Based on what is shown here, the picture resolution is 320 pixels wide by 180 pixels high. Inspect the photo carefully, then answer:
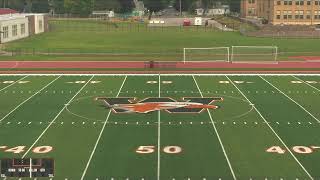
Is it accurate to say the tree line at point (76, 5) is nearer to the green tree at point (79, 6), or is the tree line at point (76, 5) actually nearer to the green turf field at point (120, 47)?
the green tree at point (79, 6)

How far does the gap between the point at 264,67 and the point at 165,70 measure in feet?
35.1

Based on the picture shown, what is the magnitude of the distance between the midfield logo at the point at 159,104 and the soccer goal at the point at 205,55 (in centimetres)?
2206

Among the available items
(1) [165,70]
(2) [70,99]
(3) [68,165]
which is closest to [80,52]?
(1) [165,70]

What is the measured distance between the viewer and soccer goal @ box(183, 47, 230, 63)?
59406 mm

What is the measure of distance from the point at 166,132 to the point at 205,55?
37283mm

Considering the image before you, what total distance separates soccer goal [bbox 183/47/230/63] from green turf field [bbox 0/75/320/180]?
672 inches

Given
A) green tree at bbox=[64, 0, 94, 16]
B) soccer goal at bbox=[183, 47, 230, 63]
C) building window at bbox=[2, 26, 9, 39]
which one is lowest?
soccer goal at bbox=[183, 47, 230, 63]

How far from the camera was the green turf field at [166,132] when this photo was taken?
856 inches

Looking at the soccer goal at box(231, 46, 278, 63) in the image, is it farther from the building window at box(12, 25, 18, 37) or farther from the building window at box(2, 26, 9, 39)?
the building window at box(12, 25, 18, 37)

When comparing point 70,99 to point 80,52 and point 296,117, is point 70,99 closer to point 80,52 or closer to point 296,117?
point 296,117

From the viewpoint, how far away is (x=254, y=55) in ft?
209

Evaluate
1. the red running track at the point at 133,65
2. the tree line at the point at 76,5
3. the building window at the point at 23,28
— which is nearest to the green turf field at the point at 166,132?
the red running track at the point at 133,65

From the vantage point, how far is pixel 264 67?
53.8 m

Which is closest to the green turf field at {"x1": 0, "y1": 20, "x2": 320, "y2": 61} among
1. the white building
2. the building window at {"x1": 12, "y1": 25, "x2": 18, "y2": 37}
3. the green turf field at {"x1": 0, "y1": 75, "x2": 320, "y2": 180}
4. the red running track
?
the white building
